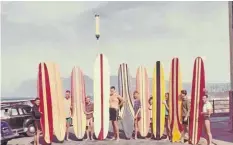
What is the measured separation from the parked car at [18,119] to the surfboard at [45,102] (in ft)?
5.78

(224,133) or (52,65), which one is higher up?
(52,65)

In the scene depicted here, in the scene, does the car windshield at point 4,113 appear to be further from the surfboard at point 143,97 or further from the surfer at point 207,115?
the surfer at point 207,115

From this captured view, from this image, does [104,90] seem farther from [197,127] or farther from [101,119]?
[197,127]

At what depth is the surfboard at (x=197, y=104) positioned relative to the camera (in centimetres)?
920

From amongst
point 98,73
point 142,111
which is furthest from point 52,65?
point 142,111

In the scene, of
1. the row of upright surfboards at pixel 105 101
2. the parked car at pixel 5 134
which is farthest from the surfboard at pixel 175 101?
the parked car at pixel 5 134

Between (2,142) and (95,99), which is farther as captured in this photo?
(95,99)

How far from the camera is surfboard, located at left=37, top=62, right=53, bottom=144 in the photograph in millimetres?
9562

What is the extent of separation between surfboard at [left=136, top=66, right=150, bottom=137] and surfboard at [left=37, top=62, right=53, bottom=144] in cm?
225

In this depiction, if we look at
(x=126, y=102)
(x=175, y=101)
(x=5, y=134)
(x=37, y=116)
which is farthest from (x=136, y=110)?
(x=5, y=134)

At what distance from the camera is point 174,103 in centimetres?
955

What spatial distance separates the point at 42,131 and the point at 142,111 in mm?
2527

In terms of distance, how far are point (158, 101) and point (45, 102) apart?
2731 millimetres

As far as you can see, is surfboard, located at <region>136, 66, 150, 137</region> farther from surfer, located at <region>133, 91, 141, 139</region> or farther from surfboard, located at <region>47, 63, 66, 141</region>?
surfboard, located at <region>47, 63, 66, 141</region>
